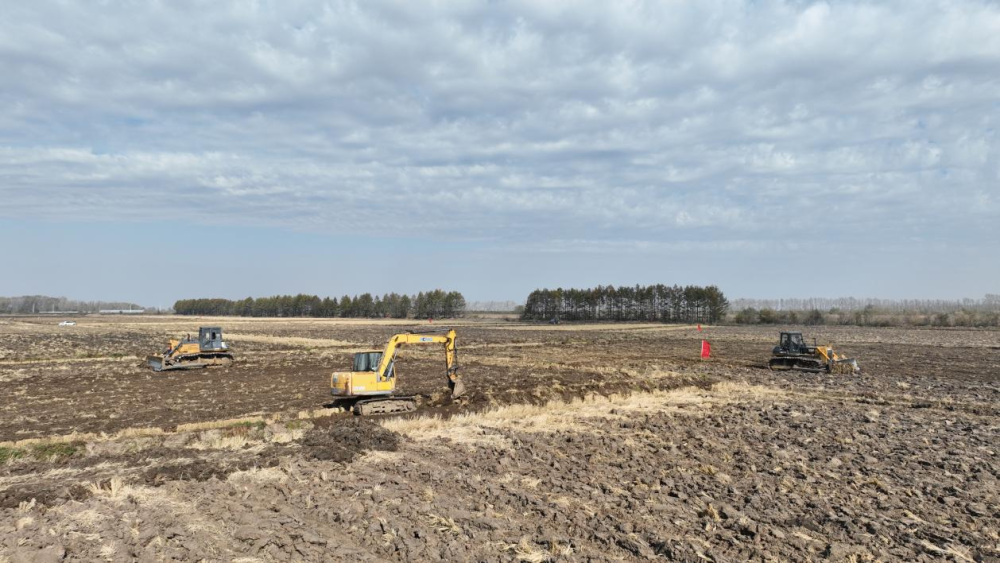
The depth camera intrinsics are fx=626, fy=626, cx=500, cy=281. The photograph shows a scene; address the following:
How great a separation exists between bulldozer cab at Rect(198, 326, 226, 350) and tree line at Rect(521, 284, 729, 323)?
114 m

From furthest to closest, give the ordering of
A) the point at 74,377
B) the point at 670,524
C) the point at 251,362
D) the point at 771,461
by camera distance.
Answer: the point at 251,362 < the point at 74,377 < the point at 771,461 < the point at 670,524

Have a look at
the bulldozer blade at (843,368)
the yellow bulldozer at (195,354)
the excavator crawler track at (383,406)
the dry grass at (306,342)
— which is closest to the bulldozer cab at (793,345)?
the bulldozer blade at (843,368)

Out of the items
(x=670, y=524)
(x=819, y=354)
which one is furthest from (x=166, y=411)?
Answer: (x=819, y=354)

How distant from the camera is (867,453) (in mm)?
14602

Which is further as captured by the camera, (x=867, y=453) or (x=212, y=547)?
(x=867, y=453)

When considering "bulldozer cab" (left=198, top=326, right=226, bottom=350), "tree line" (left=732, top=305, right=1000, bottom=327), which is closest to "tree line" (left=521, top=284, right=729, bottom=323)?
"tree line" (left=732, top=305, right=1000, bottom=327)

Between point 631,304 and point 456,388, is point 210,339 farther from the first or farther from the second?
point 631,304

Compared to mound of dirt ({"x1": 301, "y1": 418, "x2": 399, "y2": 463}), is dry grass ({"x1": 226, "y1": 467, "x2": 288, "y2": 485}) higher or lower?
lower

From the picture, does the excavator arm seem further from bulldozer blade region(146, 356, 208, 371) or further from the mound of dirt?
bulldozer blade region(146, 356, 208, 371)

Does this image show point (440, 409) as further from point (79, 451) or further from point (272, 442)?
point (79, 451)

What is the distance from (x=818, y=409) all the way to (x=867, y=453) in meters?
6.78

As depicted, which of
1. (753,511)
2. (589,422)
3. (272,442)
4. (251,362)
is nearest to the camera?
(753,511)

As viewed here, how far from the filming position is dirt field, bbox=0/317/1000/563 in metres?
9.02

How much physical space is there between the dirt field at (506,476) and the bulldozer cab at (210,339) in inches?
392
